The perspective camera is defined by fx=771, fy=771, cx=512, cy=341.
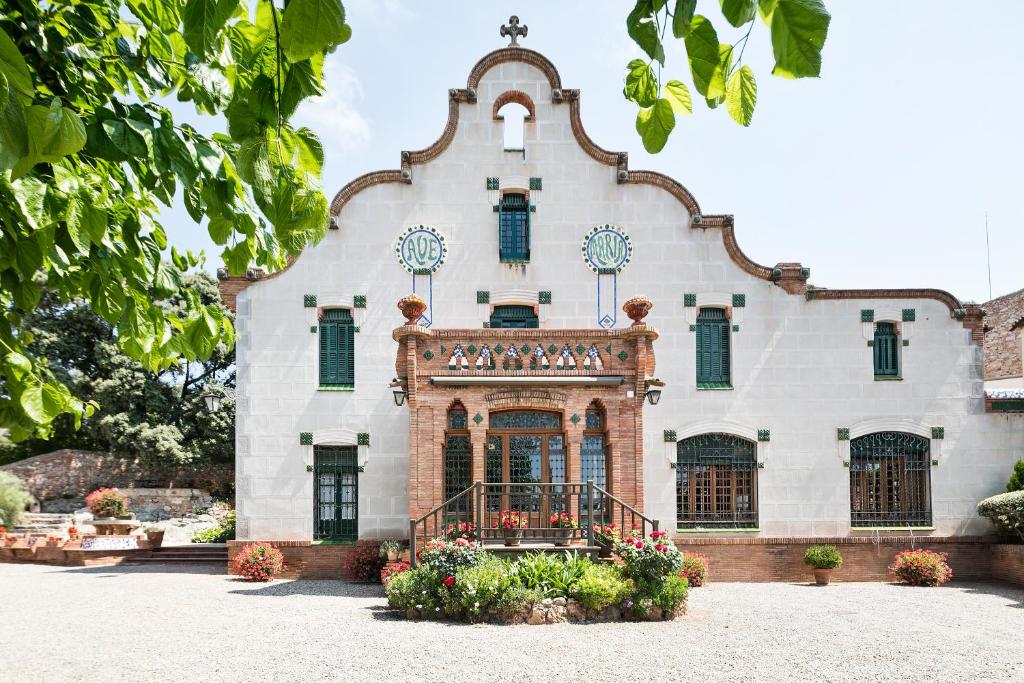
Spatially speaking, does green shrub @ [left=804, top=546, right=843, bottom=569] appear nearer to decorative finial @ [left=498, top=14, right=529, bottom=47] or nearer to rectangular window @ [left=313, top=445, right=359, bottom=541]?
rectangular window @ [left=313, top=445, right=359, bottom=541]

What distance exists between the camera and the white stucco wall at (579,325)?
671 inches

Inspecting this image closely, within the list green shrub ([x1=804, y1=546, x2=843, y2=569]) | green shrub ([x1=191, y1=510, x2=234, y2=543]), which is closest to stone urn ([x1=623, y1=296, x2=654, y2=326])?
green shrub ([x1=804, y1=546, x2=843, y2=569])

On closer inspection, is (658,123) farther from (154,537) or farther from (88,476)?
(88,476)

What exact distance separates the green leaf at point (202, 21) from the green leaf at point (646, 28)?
1.02 metres

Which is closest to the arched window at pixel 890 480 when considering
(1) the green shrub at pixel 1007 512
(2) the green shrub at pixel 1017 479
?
(1) the green shrub at pixel 1007 512

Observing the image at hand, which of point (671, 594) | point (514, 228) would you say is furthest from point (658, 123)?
point (514, 228)

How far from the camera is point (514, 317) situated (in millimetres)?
17516

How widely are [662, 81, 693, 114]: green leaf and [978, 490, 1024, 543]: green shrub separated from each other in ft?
57.5

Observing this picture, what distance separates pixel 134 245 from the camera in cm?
399

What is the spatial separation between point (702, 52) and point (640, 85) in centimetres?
35

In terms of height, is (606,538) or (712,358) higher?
(712,358)

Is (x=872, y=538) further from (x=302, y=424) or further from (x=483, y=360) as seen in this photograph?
(x=302, y=424)

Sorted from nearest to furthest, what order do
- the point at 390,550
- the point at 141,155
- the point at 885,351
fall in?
the point at 141,155
the point at 390,550
the point at 885,351

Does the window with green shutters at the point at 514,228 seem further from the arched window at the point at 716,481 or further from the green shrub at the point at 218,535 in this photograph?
the green shrub at the point at 218,535
